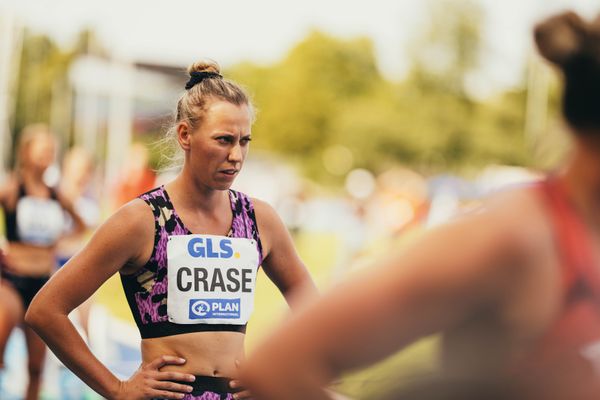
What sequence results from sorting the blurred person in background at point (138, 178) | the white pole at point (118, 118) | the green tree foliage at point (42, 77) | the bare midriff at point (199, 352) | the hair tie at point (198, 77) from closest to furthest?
1. the bare midriff at point (199, 352)
2. the hair tie at point (198, 77)
3. the blurred person in background at point (138, 178)
4. the white pole at point (118, 118)
5. the green tree foliage at point (42, 77)

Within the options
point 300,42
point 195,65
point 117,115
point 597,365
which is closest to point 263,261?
point 195,65

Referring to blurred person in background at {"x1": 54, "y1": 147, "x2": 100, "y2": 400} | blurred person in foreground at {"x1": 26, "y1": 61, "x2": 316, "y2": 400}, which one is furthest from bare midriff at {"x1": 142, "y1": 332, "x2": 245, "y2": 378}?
blurred person in background at {"x1": 54, "y1": 147, "x2": 100, "y2": 400}

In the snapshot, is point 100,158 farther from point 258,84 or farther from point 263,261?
point 263,261

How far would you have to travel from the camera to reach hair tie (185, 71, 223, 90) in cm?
386

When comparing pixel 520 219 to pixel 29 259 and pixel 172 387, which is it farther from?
pixel 29 259

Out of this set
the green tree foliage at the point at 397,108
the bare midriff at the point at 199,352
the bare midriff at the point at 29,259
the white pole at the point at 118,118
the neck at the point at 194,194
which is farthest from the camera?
the green tree foliage at the point at 397,108

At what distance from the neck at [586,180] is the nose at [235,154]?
6.75 ft

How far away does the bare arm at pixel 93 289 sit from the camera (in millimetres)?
3320

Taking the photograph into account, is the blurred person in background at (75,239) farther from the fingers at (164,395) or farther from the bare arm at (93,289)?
the fingers at (164,395)

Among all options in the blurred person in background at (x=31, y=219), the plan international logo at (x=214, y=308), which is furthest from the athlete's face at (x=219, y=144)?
the blurred person in background at (x=31, y=219)

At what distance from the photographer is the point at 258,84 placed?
322 ft

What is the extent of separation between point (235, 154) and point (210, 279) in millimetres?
422

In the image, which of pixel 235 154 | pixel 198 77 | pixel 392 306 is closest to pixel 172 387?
pixel 235 154

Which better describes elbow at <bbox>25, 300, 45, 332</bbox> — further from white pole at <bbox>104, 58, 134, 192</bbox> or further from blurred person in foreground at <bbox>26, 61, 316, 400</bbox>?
white pole at <bbox>104, 58, 134, 192</bbox>
